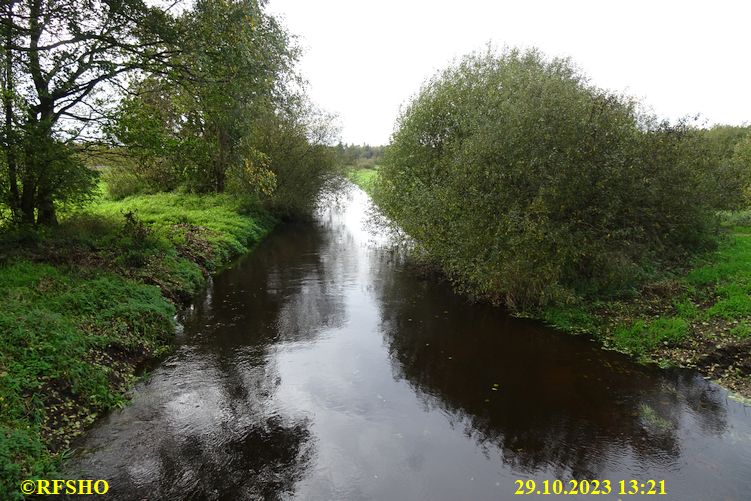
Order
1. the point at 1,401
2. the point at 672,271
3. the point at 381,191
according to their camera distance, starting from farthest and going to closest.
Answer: the point at 381,191 < the point at 672,271 < the point at 1,401

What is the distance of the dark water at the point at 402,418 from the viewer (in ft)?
21.9

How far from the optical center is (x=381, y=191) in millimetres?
21578

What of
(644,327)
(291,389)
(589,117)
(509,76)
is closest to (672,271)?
(644,327)

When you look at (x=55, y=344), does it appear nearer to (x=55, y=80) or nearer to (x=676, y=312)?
(x=55, y=80)

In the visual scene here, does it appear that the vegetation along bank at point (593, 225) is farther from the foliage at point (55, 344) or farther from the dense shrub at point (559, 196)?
the foliage at point (55, 344)

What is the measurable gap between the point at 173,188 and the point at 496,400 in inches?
1264

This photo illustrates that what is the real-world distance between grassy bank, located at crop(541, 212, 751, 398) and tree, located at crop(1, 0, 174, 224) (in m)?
14.9

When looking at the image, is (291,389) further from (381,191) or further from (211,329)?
(381,191)

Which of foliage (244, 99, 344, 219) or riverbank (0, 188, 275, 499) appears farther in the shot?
foliage (244, 99, 344, 219)

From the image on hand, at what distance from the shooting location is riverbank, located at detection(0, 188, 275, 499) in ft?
22.4

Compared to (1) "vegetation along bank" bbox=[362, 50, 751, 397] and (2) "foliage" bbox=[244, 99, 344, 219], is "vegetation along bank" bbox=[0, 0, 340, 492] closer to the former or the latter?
(1) "vegetation along bank" bbox=[362, 50, 751, 397]
